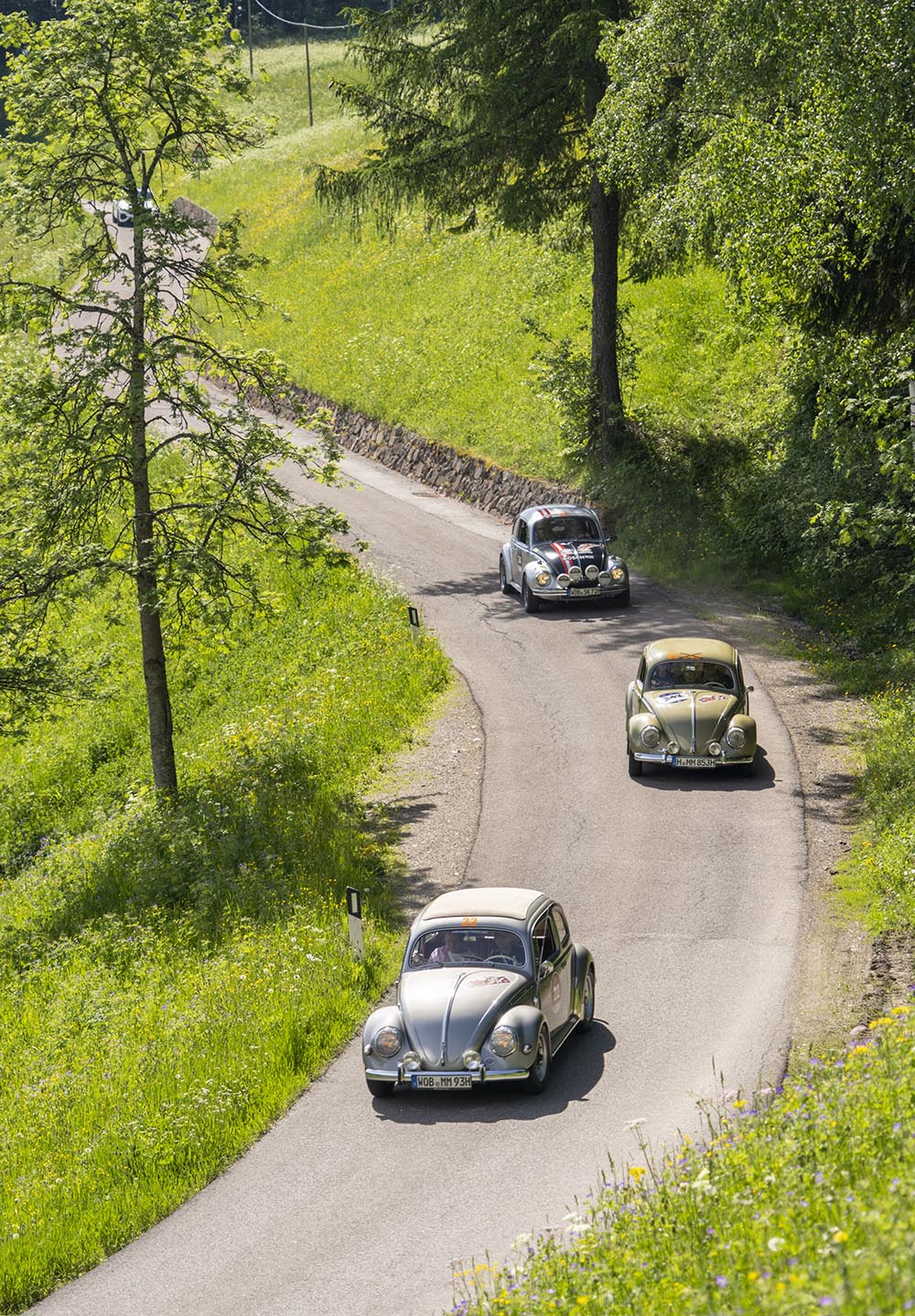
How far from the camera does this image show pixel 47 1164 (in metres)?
11.6

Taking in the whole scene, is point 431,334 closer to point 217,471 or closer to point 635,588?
point 635,588

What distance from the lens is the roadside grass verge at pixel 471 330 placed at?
35.9 metres

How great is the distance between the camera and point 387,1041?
11531 mm

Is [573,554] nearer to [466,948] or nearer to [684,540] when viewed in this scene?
[684,540]

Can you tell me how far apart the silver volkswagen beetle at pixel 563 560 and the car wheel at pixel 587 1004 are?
15.1m

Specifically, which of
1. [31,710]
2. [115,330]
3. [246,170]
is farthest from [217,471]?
[246,170]

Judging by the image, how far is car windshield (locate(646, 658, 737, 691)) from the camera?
19.7m

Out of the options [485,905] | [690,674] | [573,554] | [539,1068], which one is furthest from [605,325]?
[539,1068]

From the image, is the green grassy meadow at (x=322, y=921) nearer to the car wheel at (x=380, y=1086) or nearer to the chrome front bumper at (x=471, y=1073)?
the car wheel at (x=380, y=1086)

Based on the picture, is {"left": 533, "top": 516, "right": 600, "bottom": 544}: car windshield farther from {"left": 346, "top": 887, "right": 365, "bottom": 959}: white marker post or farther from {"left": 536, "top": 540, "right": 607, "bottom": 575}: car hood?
{"left": 346, "top": 887, "right": 365, "bottom": 959}: white marker post

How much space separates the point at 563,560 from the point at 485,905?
15.4 metres

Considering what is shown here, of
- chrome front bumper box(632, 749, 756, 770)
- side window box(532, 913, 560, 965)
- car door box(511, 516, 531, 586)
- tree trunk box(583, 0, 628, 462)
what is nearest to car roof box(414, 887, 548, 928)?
side window box(532, 913, 560, 965)

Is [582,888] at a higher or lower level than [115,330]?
lower

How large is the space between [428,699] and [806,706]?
6.34 metres
